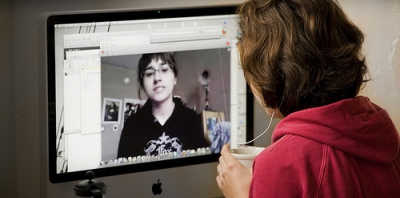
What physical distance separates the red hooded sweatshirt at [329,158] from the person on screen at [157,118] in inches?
19.5

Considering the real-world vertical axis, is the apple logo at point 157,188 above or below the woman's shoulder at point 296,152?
below

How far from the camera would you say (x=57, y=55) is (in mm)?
1278

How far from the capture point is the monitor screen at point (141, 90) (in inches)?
51.1

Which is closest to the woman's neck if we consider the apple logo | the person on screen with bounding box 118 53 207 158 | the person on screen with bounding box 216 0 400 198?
the person on screen with bounding box 118 53 207 158

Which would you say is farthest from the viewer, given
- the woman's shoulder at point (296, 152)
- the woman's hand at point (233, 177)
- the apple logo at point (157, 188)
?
the apple logo at point (157, 188)

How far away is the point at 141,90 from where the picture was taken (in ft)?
4.49

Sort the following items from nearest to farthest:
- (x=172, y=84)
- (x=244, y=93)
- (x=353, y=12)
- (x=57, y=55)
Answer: (x=57, y=55) → (x=172, y=84) → (x=244, y=93) → (x=353, y=12)

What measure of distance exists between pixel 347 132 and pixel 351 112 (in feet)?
0.13

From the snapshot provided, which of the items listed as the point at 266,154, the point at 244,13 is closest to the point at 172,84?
the point at 244,13

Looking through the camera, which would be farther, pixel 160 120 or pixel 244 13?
pixel 160 120

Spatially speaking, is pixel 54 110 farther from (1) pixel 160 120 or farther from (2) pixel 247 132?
(2) pixel 247 132

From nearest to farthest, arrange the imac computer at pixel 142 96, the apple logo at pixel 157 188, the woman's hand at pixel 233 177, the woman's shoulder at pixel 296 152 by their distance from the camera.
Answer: the woman's shoulder at pixel 296 152 → the woman's hand at pixel 233 177 → the imac computer at pixel 142 96 → the apple logo at pixel 157 188

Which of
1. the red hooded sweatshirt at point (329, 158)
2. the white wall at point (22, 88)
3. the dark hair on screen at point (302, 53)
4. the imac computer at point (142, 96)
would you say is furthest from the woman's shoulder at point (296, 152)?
the white wall at point (22, 88)

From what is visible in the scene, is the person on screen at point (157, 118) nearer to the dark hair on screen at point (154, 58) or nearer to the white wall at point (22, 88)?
the dark hair on screen at point (154, 58)
